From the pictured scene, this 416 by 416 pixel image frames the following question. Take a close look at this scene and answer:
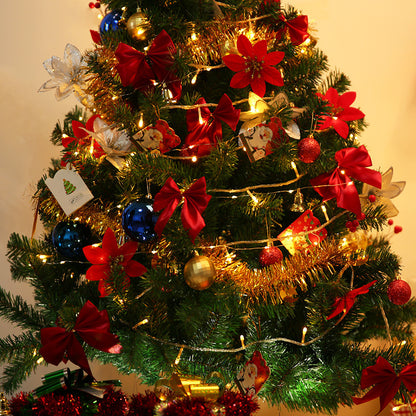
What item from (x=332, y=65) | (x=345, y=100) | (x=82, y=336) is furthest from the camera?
(x=332, y=65)

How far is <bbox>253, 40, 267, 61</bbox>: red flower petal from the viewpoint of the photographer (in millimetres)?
718

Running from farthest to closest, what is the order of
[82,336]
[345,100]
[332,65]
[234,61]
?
[332,65] < [345,100] < [234,61] < [82,336]

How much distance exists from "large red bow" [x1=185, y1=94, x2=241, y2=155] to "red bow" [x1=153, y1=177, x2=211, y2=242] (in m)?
0.10

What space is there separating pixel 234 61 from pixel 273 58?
0.06m

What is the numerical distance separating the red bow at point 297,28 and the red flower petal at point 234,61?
0.16 m

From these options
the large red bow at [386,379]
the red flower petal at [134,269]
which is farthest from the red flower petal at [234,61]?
the large red bow at [386,379]

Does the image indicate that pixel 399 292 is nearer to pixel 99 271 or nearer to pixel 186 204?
pixel 186 204

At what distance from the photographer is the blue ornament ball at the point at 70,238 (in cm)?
80

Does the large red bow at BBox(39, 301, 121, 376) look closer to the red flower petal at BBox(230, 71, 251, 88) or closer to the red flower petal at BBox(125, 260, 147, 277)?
the red flower petal at BBox(125, 260, 147, 277)

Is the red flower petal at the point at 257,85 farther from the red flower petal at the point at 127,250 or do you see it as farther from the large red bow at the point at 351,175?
the red flower petal at the point at 127,250

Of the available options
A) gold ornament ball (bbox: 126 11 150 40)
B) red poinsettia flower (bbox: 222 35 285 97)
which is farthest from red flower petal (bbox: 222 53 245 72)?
gold ornament ball (bbox: 126 11 150 40)

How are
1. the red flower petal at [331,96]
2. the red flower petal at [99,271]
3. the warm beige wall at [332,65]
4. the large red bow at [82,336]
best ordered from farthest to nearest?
the warm beige wall at [332,65] < the red flower petal at [331,96] < the red flower petal at [99,271] < the large red bow at [82,336]

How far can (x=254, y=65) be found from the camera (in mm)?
735

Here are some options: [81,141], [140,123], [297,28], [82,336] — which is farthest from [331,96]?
[82,336]
